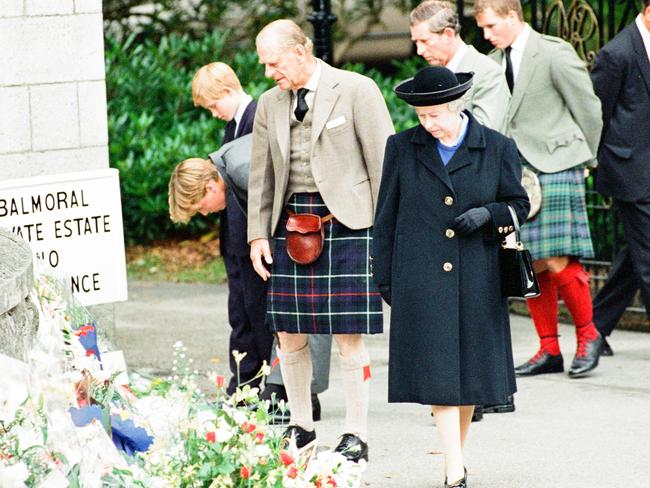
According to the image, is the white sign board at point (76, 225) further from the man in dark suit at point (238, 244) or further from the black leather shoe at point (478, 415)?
the black leather shoe at point (478, 415)

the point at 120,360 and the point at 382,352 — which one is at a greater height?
the point at 120,360

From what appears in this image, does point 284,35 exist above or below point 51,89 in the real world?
above

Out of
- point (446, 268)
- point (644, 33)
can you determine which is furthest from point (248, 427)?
point (644, 33)

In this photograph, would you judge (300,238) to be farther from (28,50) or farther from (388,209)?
(28,50)

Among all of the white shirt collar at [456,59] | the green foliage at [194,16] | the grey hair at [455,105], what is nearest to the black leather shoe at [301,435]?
the grey hair at [455,105]

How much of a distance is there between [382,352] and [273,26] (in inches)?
121

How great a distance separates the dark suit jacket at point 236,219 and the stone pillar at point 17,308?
6.36 feet

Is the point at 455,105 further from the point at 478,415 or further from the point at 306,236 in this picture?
the point at 478,415

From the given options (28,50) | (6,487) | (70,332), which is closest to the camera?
(6,487)

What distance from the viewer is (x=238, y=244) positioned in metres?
6.69

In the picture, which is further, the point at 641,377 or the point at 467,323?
the point at 641,377

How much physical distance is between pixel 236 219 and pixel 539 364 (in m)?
1.96

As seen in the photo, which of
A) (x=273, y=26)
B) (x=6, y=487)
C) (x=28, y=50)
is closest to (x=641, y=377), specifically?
(x=273, y=26)

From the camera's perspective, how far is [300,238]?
589 cm
